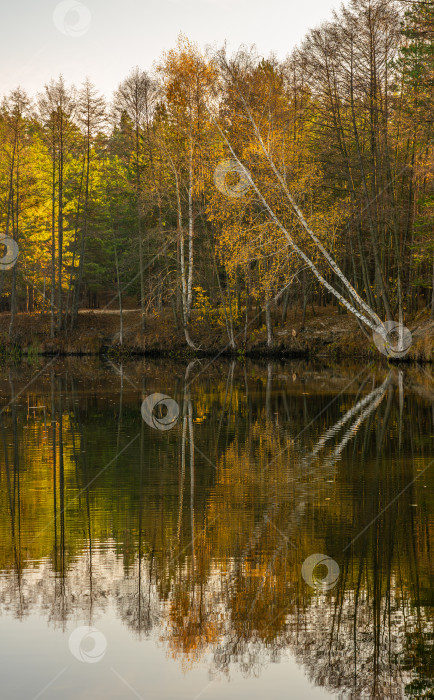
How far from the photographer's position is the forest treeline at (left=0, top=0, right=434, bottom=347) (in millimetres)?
31078

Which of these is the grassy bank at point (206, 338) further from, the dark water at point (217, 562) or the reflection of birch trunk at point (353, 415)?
the dark water at point (217, 562)

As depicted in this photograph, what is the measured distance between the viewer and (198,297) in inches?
1682

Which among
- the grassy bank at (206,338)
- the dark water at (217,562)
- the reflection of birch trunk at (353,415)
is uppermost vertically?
the grassy bank at (206,338)

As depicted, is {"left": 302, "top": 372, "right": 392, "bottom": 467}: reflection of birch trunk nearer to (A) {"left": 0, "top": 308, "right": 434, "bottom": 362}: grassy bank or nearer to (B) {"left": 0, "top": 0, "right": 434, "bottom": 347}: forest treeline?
(B) {"left": 0, "top": 0, "right": 434, "bottom": 347}: forest treeline

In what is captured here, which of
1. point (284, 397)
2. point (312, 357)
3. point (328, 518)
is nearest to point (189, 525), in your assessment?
point (328, 518)

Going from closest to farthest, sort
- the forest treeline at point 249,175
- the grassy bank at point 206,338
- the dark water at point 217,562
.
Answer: the dark water at point 217,562 → the forest treeline at point 249,175 → the grassy bank at point 206,338

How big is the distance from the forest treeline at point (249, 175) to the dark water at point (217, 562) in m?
15.7

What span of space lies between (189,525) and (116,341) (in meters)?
37.8

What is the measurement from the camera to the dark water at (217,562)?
5445 millimetres

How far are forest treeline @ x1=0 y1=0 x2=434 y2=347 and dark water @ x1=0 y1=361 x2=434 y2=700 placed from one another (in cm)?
1567

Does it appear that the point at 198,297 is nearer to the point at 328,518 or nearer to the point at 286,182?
the point at 286,182

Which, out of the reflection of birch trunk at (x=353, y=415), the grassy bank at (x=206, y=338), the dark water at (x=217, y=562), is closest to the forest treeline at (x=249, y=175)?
the grassy bank at (x=206, y=338)

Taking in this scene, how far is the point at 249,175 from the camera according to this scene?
2942cm

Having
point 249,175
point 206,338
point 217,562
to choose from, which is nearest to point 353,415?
point 217,562
